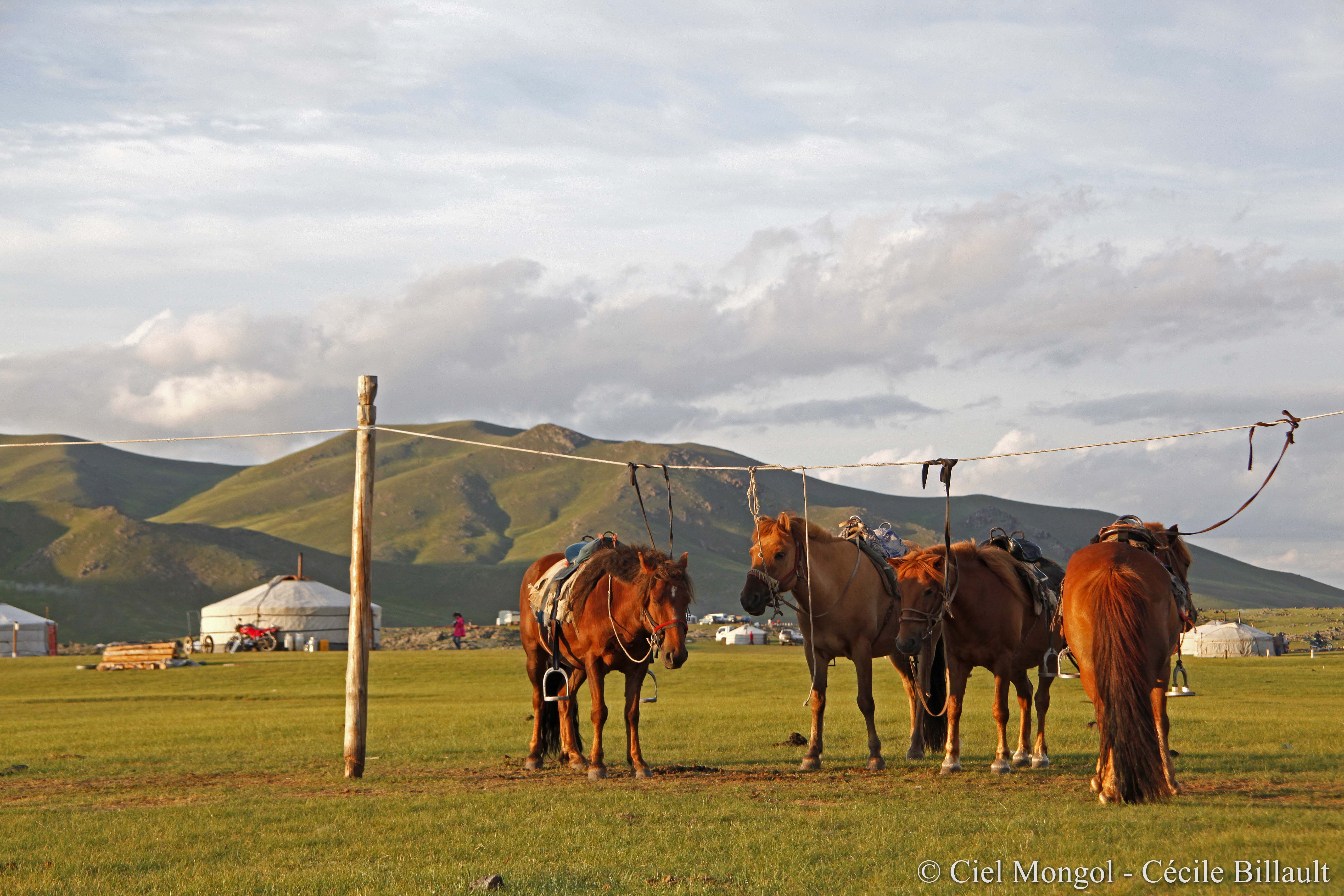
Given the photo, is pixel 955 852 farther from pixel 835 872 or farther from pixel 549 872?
pixel 549 872

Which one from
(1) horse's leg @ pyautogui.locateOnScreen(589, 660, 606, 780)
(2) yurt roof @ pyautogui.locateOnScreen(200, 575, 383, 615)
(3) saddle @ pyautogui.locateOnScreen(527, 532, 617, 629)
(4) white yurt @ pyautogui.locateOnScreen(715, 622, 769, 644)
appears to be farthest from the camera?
(4) white yurt @ pyautogui.locateOnScreen(715, 622, 769, 644)

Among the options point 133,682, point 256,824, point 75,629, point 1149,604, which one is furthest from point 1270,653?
point 75,629

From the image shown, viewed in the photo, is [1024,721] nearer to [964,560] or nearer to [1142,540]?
[964,560]

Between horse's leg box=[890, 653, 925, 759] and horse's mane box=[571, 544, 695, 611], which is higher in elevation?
horse's mane box=[571, 544, 695, 611]

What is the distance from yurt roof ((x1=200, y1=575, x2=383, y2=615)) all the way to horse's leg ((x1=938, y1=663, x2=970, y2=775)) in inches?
2090

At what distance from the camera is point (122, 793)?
11234 mm

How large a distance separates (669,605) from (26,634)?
61973 mm

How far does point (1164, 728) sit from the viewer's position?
9828 mm

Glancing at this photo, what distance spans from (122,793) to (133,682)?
27.8m

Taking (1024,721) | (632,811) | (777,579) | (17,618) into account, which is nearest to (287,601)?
(17,618)

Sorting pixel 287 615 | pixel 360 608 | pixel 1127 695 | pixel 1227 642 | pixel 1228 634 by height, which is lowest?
pixel 1227 642

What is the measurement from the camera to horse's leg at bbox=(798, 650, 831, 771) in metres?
11.9

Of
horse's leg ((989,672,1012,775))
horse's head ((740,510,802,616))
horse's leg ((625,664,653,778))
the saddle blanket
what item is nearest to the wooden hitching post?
the saddle blanket

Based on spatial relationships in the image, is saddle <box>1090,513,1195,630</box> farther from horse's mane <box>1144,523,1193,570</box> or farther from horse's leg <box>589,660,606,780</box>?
horse's leg <box>589,660,606,780</box>
